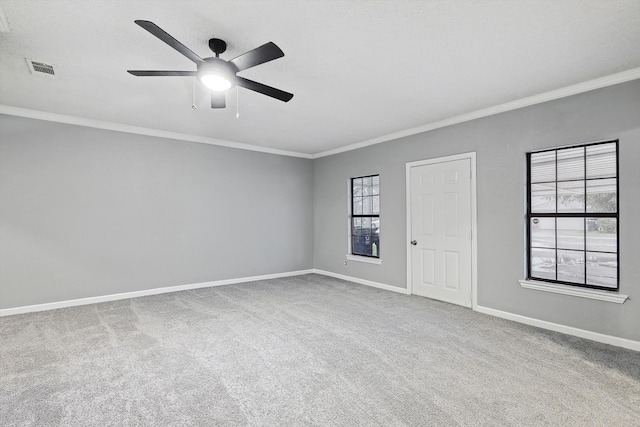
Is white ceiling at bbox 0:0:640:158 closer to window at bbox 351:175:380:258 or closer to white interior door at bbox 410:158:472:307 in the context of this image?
white interior door at bbox 410:158:472:307

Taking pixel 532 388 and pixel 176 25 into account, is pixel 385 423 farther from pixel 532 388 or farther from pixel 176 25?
pixel 176 25

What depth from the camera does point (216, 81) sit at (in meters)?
2.49

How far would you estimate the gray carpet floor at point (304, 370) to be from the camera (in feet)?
6.66

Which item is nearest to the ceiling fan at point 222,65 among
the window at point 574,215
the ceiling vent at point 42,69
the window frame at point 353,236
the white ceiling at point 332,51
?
the white ceiling at point 332,51

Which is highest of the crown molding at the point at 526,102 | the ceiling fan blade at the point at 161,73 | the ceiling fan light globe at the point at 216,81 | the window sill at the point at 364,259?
the crown molding at the point at 526,102

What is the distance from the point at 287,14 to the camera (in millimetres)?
2160

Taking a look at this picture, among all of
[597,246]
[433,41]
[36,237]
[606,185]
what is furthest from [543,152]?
[36,237]

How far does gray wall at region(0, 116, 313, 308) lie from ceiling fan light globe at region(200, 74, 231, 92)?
3.10 m

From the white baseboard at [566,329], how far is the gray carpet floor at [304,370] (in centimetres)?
10

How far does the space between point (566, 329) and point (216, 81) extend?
4168 mm

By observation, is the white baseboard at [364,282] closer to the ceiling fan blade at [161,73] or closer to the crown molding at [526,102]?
the crown molding at [526,102]

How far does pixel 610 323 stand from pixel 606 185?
1.37m

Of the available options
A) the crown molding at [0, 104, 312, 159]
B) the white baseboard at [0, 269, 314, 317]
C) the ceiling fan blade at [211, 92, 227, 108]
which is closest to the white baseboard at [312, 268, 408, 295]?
the white baseboard at [0, 269, 314, 317]

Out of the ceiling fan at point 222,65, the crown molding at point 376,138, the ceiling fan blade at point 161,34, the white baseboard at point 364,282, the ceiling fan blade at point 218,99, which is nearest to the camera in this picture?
the ceiling fan blade at point 161,34
